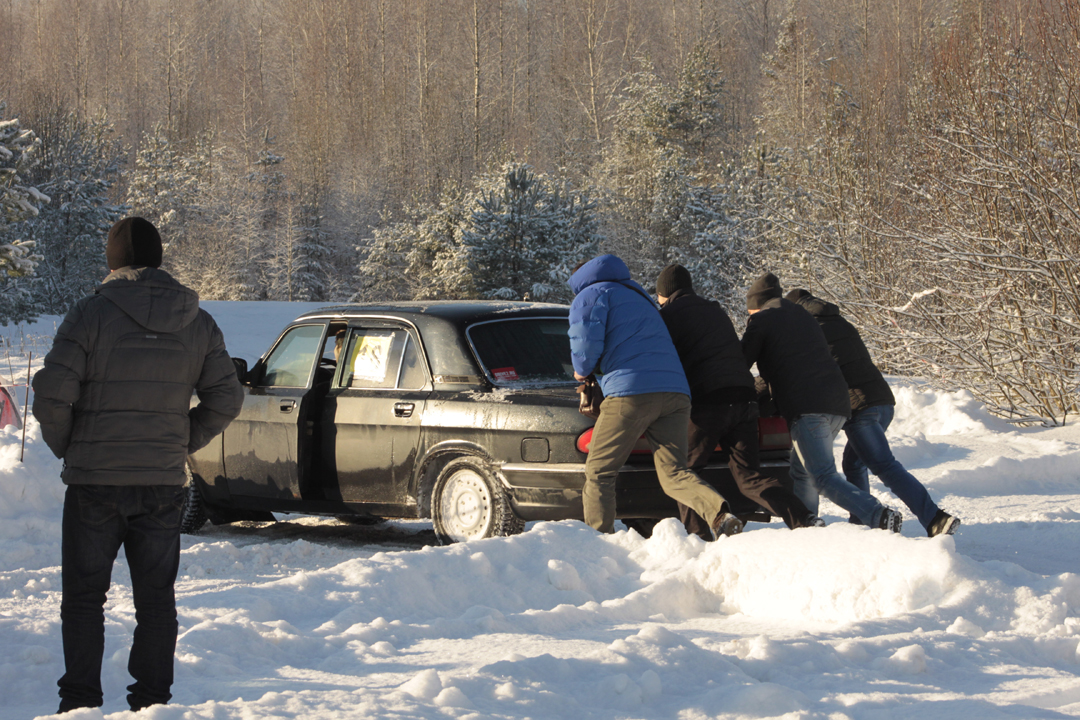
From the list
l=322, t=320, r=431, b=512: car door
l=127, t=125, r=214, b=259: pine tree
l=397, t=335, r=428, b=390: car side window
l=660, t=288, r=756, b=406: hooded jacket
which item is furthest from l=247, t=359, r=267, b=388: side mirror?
l=127, t=125, r=214, b=259: pine tree

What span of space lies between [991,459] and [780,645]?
6.12 meters

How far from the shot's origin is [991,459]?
9336 mm

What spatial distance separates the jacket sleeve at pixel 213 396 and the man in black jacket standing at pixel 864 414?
4.04 meters

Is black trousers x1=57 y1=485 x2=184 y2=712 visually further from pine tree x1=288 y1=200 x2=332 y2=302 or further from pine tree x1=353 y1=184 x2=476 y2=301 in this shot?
pine tree x1=288 y1=200 x2=332 y2=302

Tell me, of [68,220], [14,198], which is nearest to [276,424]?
[14,198]

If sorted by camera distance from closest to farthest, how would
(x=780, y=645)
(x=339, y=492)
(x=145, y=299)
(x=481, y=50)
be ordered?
(x=145, y=299) < (x=780, y=645) < (x=339, y=492) < (x=481, y=50)

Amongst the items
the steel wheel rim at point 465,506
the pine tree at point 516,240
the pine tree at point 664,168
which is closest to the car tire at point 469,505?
the steel wheel rim at point 465,506

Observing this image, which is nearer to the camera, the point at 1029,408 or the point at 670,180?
the point at 1029,408

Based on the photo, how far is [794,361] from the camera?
254 inches

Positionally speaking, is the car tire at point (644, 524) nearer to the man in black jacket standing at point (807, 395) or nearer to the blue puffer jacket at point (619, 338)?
the man in black jacket standing at point (807, 395)

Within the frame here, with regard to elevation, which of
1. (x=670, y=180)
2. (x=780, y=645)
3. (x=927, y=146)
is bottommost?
(x=780, y=645)

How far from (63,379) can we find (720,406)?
12.7ft

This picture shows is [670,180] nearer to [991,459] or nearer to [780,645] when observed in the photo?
[991,459]

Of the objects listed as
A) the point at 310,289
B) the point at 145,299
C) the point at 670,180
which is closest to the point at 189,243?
the point at 310,289
